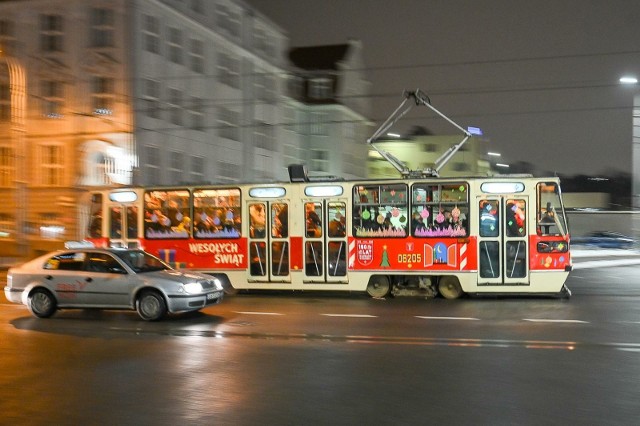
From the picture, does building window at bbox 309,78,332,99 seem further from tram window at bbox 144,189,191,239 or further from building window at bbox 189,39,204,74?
tram window at bbox 144,189,191,239

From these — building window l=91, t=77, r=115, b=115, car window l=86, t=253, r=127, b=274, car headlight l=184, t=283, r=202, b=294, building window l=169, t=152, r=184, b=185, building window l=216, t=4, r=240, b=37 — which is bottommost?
car headlight l=184, t=283, r=202, b=294

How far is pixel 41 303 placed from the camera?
14594 mm

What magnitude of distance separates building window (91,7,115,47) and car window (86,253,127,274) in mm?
22876

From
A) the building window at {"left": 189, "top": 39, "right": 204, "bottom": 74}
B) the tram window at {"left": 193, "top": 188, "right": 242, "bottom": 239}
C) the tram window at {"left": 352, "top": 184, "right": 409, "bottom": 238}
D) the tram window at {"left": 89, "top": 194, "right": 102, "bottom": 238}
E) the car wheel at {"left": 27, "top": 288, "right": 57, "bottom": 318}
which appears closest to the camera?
the car wheel at {"left": 27, "top": 288, "right": 57, "bottom": 318}

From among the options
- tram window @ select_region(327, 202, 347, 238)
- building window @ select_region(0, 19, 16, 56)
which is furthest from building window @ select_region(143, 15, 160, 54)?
tram window @ select_region(327, 202, 347, 238)

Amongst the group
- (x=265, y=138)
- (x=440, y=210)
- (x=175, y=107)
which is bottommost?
(x=440, y=210)

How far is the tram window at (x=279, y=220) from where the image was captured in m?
19.0

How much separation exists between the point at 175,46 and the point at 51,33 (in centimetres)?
627

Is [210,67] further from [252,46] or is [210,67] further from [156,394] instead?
[156,394]

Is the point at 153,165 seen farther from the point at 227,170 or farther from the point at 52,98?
the point at 227,170

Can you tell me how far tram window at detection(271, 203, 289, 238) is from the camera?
62.5 feet

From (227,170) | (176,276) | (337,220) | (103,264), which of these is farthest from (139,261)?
(227,170)

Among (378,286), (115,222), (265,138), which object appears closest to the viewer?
(378,286)

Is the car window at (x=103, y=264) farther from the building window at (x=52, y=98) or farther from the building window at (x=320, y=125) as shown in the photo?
the building window at (x=320, y=125)
